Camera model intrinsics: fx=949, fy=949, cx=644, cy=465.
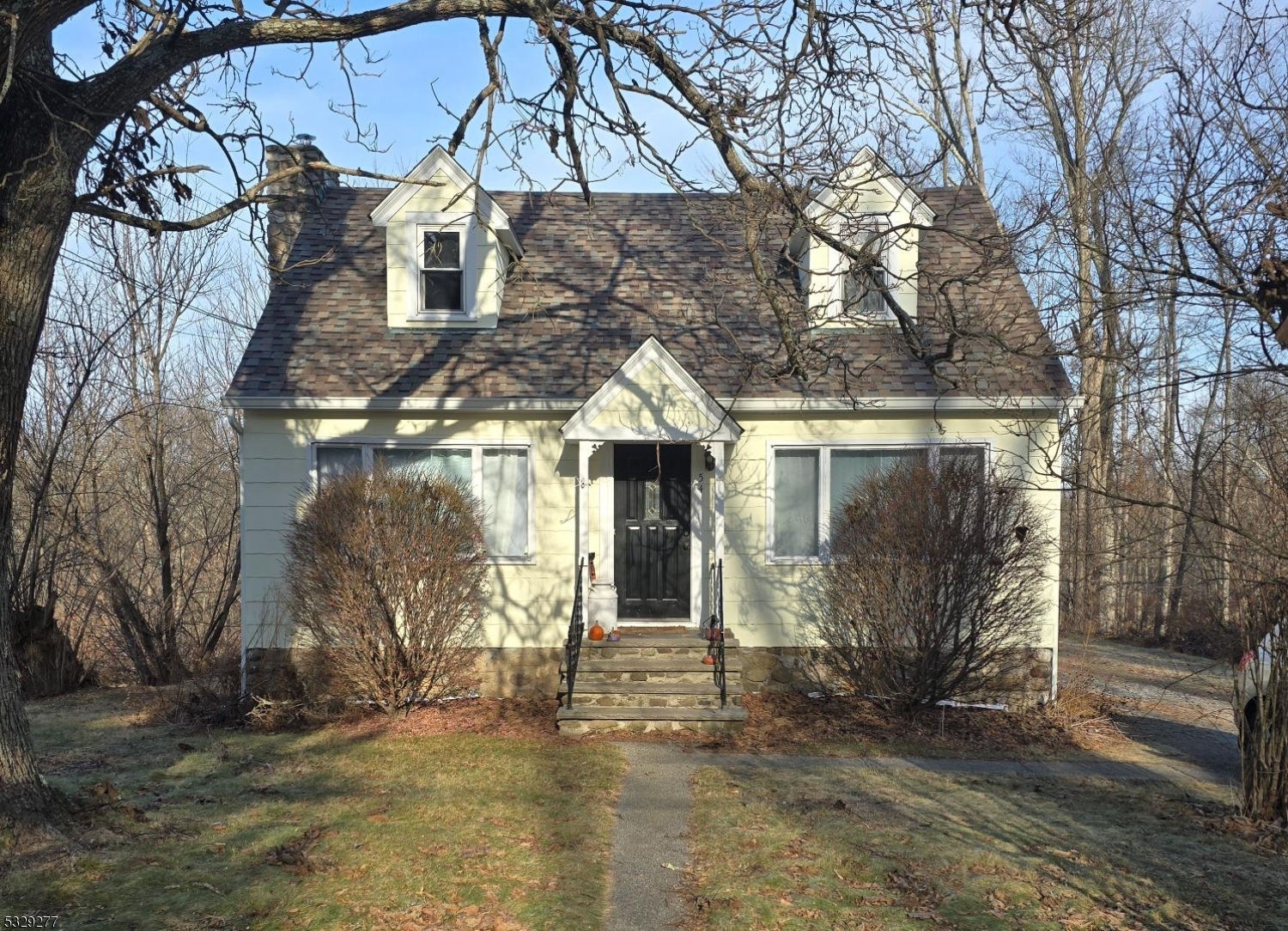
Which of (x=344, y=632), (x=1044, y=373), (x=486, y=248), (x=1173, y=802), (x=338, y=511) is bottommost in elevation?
(x=1173, y=802)

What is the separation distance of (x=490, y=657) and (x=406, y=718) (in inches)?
57.9

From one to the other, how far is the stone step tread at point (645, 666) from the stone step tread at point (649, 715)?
0.52m

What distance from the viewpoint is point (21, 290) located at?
5.84m

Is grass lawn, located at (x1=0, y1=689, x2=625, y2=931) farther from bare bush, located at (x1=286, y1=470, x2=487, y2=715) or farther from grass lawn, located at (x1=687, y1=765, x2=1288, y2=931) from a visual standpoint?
grass lawn, located at (x1=687, y1=765, x2=1288, y2=931)

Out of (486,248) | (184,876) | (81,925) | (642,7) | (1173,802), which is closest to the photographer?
(81,925)

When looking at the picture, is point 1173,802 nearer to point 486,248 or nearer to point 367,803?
point 367,803

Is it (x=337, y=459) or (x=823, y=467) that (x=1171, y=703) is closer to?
(x=823, y=467)

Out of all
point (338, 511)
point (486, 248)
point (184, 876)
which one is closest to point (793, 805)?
point (184, 876)

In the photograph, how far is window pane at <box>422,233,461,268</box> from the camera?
1242 centimetres

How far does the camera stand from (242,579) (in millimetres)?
11102

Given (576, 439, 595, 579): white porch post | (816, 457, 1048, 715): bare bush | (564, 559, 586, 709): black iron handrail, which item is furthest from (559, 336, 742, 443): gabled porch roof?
(816, 457, 1048, 715): bare bush

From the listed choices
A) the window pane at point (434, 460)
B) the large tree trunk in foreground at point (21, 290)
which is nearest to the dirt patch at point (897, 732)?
the window pane at point (434, 460)

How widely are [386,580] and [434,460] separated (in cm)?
214

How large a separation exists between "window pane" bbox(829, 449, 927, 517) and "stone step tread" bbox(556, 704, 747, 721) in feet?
9.44
